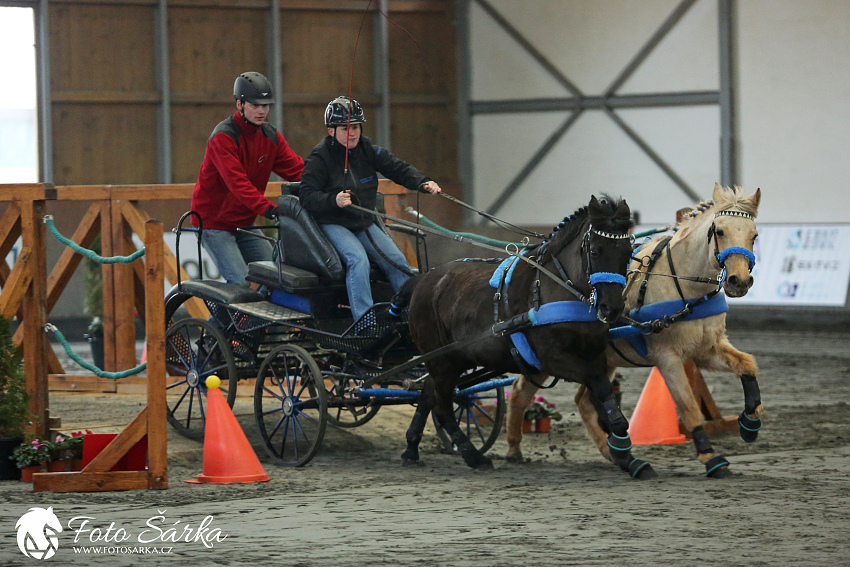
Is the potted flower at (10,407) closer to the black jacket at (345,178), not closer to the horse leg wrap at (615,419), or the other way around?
the black jacket at (345,178)

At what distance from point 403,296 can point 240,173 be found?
4.41 ft

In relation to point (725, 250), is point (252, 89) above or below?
above

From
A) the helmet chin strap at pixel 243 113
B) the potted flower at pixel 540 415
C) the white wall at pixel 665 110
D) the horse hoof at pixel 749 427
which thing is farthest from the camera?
the white wall at pixel 665 110

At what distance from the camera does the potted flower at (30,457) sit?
267 inches

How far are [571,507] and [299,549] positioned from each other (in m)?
1.50

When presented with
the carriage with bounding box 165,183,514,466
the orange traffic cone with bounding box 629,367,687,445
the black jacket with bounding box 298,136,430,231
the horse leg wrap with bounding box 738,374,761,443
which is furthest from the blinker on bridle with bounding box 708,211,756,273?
the black jacket with bounding box 298,136,430,231

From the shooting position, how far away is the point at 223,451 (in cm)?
674

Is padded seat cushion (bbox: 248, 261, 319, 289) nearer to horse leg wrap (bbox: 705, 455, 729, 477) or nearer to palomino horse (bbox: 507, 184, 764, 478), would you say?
palomino horse (bbox: 507, 184, 764, 478)

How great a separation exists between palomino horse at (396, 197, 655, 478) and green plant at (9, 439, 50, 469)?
2178mm

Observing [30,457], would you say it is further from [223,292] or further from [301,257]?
[301,257]

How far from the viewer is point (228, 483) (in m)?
6.66

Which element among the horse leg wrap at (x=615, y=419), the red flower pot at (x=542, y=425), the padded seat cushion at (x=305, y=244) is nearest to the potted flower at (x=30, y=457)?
the padded seat cushion at (x=305, y=244)

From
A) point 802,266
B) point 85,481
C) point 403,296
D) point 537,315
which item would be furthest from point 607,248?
point 802,266

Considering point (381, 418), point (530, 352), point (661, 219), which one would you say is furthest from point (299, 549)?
point (661, 219)
